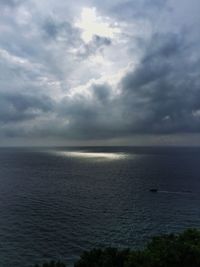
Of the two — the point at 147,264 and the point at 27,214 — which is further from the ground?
the point at 147,264

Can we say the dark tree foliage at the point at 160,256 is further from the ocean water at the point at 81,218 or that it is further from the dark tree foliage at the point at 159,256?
the ocean water at the point at 81,218

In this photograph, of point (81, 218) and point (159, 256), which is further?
point (81, 218)

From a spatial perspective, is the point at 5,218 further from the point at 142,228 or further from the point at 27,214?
the point at 142,228

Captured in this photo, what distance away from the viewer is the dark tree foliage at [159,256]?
31344 mm

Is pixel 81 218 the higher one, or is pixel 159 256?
pixel 159 256

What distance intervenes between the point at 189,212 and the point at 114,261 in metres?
51.7

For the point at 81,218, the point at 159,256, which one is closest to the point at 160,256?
the point at 159,256

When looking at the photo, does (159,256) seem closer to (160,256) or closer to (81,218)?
(160,256)

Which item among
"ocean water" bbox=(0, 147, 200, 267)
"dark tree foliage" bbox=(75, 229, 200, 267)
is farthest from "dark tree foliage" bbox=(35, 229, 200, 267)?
"ocean water" bbox=(0, 147, 200, 267)

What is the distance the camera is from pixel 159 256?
105 feet

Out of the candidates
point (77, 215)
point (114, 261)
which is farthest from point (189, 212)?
point (114, 261)

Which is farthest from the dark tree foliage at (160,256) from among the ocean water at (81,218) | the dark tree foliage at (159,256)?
the ocean water at (81,218)

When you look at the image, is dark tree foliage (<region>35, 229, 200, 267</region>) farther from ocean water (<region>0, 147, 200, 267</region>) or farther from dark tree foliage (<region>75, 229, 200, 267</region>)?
ocean water (<region>0, 147, 200, 267</region>)

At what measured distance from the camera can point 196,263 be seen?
32.2 metres
